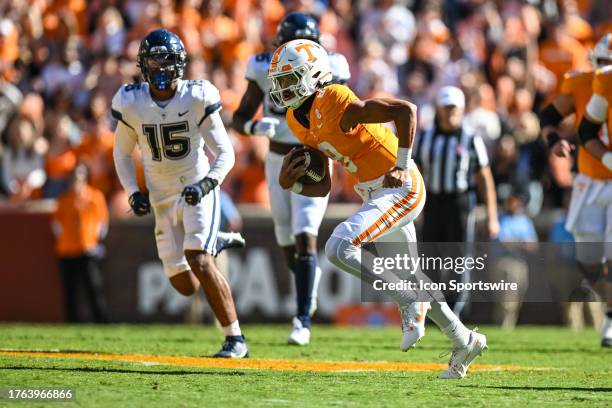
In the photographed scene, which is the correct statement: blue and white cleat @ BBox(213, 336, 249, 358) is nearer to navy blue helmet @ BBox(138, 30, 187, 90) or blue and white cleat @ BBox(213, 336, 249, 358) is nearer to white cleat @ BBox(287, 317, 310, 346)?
white cleat @ BBox(287, 317, 310, 346)

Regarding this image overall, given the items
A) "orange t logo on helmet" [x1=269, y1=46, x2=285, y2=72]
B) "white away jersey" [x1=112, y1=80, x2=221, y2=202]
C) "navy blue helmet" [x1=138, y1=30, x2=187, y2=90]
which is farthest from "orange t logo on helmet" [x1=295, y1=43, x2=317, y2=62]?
"navy blue helmet" [x1=138, y1=30, x2=187, y2=90]

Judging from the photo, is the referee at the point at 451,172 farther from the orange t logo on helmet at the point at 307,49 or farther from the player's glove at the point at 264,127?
the orange t logo on helmet at the point at 307,49

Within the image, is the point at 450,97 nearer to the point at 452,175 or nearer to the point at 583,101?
the point at 452,175

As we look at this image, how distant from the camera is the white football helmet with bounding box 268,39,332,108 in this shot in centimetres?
715

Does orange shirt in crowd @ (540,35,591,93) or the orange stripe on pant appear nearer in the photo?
the orange stripe on pant

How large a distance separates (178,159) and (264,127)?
885mm

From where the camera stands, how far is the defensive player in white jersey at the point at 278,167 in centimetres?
916

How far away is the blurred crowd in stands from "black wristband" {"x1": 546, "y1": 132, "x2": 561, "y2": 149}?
3.62 meters

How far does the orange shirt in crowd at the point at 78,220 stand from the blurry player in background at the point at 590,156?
5.23 metres

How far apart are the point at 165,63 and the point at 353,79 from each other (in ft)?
24.2

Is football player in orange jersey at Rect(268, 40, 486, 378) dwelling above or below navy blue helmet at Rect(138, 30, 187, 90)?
below

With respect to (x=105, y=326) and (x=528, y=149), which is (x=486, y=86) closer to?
(x=528, y=149)

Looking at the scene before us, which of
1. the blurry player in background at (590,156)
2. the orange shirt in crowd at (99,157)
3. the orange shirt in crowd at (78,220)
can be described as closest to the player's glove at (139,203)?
the blurry player in background at (590,156)

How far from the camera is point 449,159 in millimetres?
11039
